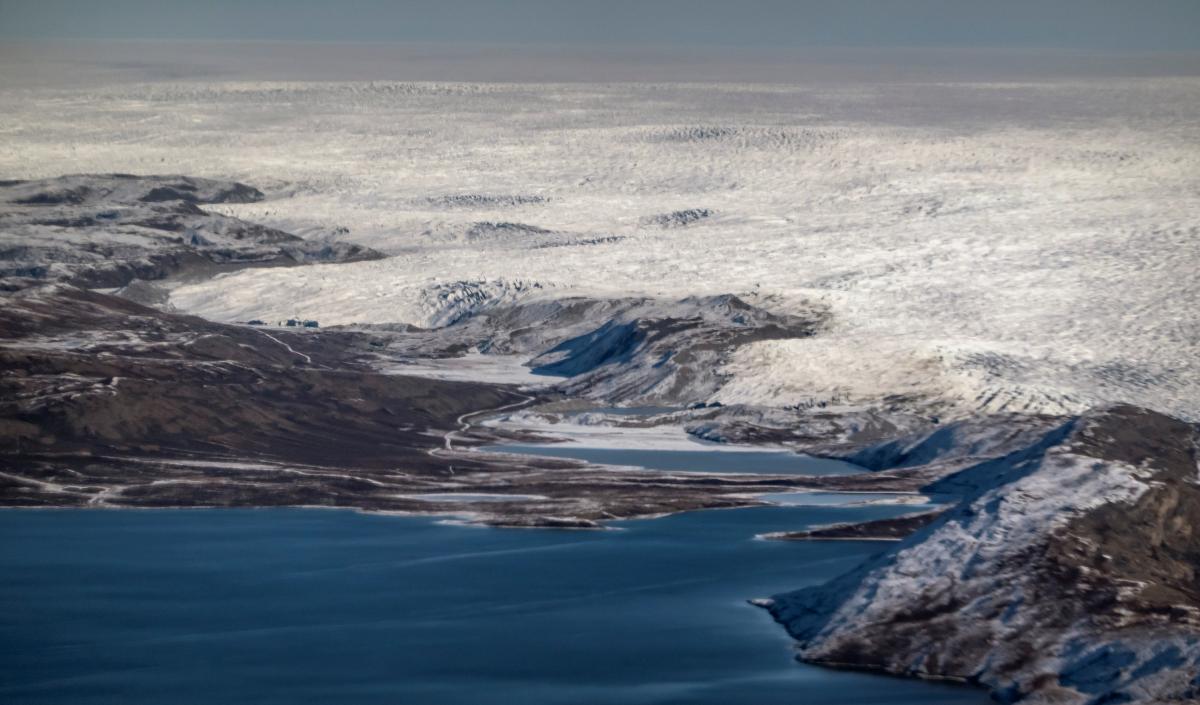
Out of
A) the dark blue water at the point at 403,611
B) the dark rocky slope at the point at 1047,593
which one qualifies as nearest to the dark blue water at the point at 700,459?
the dark blue water at the point at 403,611

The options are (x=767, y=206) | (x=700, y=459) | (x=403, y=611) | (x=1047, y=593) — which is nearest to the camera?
(x=1047, y=593)

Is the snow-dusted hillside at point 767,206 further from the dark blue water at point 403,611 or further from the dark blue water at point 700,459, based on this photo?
the dark blue water at point 403,611

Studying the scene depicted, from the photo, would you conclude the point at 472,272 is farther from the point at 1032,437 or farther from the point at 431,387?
the point at 1032,437

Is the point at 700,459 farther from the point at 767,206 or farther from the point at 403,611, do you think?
the point at 767,206

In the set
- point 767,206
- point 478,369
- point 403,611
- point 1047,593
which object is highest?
point 767,206

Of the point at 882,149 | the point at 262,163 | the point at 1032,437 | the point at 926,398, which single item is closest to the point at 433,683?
the point at 1032,437

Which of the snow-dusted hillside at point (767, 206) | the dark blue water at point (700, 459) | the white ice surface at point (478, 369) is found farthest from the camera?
the white ice surface at point (478, 369)

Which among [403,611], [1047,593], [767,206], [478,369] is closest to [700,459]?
[478,369]
